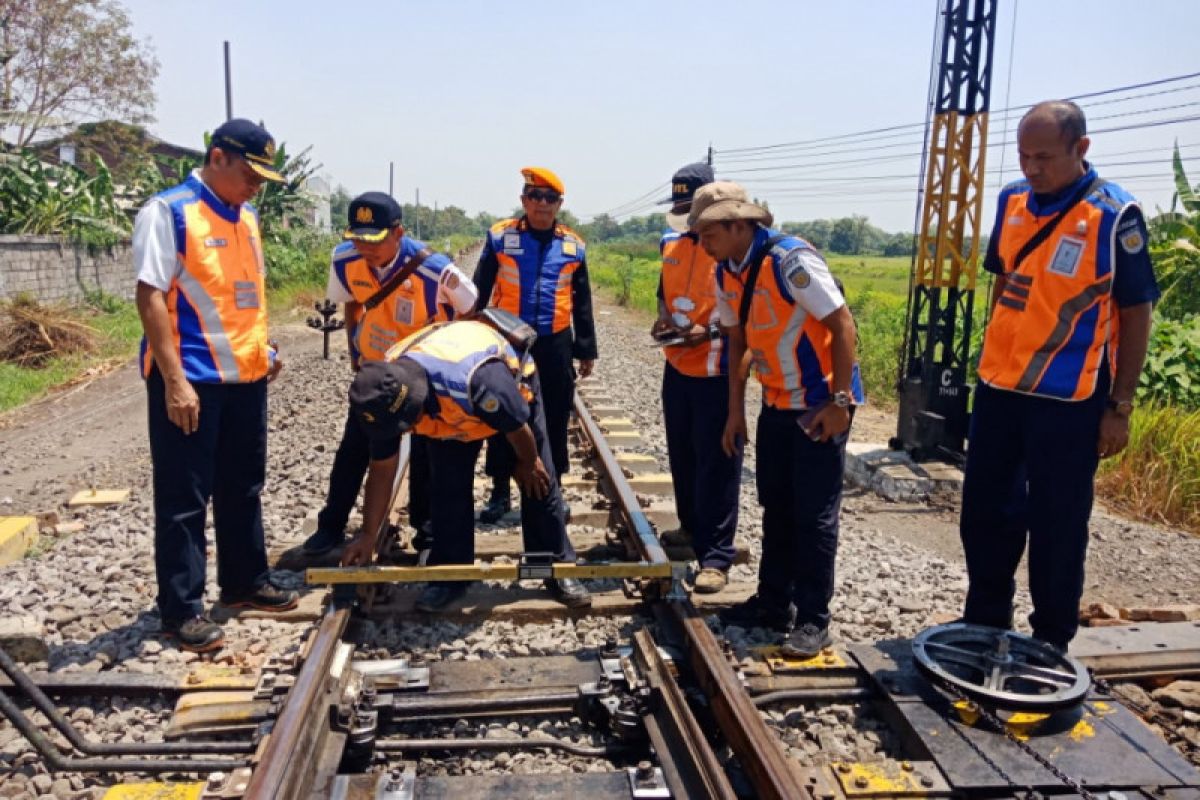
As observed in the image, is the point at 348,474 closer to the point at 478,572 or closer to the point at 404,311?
the point at 404,311

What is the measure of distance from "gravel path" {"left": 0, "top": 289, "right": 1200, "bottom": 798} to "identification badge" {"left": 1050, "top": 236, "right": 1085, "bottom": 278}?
162cm

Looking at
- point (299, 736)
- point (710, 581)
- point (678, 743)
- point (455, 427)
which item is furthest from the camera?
point (710, 581)

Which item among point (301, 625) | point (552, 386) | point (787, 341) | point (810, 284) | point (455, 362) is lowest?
point (301, 625)

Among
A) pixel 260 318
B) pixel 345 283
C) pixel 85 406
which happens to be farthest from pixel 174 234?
pixel 85 406

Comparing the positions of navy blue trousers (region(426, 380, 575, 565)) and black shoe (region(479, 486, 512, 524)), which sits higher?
navy blue trousers (region(426, 380, 575, 565))

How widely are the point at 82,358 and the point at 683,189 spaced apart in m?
10.8

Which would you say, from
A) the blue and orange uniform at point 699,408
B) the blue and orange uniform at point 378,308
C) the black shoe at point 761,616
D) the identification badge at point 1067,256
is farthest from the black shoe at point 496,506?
the identification badge at point 1067,256

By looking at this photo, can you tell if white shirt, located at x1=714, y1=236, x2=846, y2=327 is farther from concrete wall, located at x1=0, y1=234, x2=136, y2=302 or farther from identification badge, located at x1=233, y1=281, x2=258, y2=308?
concrete wall, located at x1=0, y1=234, x2=136, y2=302

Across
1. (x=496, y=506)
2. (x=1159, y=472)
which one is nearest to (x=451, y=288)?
(x=496, y=506)

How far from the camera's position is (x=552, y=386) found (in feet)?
17.3

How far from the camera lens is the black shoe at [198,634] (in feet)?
11.3

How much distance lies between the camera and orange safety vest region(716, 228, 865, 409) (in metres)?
3.42

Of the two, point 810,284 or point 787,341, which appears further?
point 787,341

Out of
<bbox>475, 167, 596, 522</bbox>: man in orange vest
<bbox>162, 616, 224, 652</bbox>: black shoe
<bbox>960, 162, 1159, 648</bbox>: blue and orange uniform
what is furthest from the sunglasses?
<bbox>162, 616, 224, 652</bbox>: black shoe
